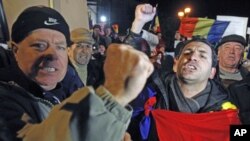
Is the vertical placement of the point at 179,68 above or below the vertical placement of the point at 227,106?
above

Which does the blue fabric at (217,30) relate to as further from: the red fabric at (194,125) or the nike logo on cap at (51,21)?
the nike logo on cap at (51,21)

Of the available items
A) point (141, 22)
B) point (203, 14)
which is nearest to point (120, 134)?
point (141, 22)

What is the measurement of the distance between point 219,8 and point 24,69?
21.9 metres

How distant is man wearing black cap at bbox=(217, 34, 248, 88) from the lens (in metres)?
3.62

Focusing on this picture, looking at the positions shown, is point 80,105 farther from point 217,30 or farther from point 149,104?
point 217,30

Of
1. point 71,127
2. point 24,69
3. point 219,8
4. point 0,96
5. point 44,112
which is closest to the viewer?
point 71,127

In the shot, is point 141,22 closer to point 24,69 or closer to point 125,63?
point 24,69

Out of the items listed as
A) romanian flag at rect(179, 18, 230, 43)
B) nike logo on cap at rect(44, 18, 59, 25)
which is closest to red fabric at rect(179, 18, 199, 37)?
romanian flag at rect(179, 18, 230, 43)

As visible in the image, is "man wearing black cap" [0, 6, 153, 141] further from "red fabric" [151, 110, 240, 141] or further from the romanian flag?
the romanian flag

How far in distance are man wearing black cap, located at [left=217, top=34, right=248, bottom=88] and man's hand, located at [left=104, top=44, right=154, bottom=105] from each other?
2.88 meters

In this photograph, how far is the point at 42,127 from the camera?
797mm

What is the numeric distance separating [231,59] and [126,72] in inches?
123

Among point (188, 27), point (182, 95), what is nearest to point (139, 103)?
point (182, 95)

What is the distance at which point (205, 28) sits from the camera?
476cm
